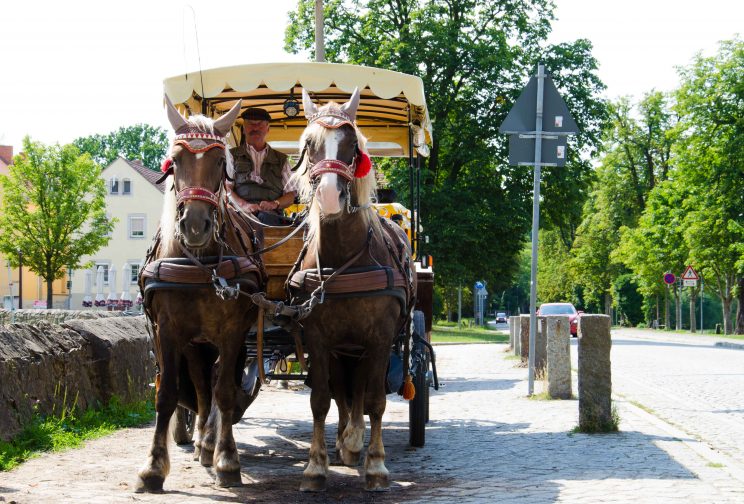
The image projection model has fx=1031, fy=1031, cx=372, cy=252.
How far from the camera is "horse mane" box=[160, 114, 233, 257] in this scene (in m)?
6.94

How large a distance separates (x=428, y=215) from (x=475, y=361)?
1322cm

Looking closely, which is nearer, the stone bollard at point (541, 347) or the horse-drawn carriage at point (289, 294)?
the horse-drawn carriage at point (289, 294)

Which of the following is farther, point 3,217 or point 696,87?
point 3,217

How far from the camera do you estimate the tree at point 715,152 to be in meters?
45.7

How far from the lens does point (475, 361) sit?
77.6 ft

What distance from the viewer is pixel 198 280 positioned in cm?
693

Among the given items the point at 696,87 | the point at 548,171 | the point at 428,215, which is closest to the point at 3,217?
the point at 428,215

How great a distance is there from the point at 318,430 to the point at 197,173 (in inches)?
75.9

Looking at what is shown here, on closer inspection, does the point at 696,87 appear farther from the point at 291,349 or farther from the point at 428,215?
the point at 291,349

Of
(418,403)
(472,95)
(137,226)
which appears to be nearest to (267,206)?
(418,403)

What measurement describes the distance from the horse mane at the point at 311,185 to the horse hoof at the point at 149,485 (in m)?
1.97

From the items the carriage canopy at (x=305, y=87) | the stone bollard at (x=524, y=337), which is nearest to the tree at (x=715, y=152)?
the stone bollard at (x=524, y=337)

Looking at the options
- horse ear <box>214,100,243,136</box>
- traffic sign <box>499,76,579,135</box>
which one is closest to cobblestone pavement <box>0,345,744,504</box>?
horse ear <box>214,100,243,136</box>

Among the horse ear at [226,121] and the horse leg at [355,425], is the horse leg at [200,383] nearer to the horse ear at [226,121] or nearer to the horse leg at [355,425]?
the horse leg at [355,425]
